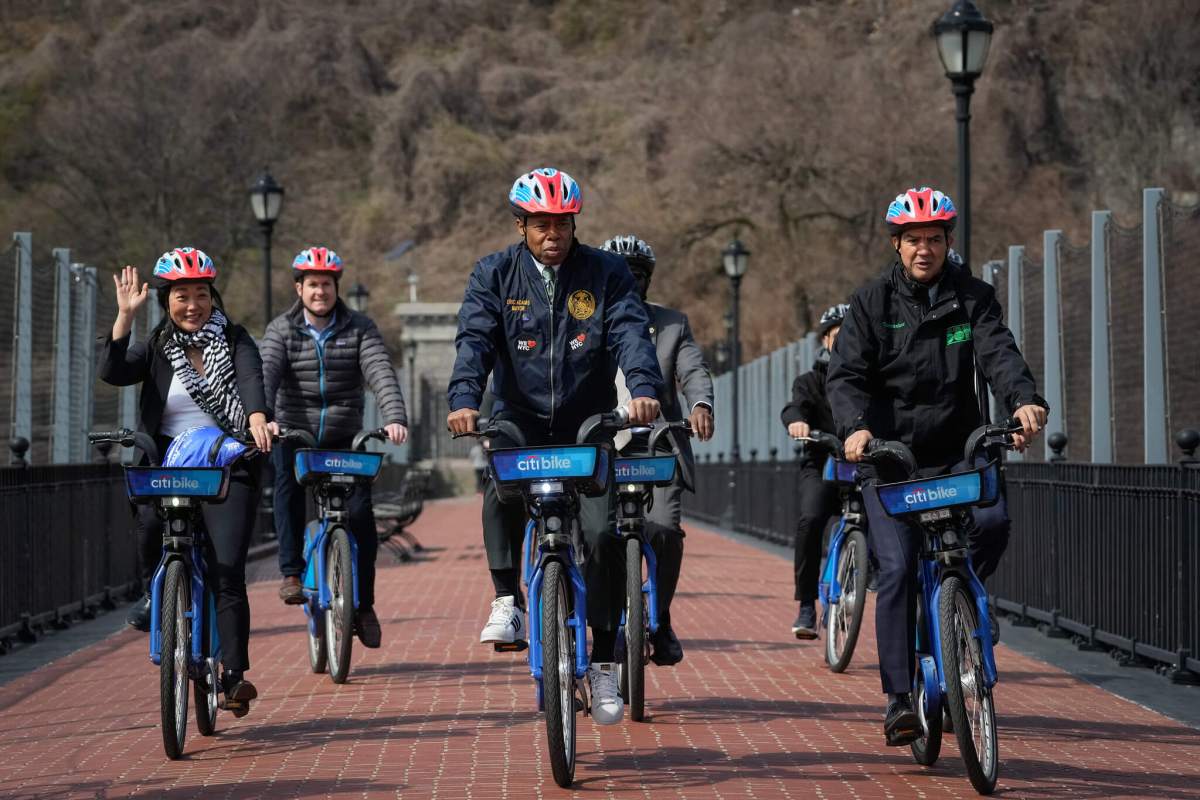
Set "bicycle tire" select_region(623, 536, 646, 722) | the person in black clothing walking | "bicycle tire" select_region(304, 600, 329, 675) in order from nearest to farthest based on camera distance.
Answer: "bicycle tire" select_region(623, 536, 646, 722), "bicycle tire" select_region(304, 600, 329, 675), the person in black clothing walking

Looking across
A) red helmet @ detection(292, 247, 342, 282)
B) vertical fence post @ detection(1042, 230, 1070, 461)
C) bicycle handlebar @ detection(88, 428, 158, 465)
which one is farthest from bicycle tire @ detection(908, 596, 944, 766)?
vertical fence post @ detection(1042, 230, 1070, 461)

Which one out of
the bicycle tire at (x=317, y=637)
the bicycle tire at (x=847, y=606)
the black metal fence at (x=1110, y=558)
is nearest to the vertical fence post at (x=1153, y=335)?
the black metal fence at (x=1110, y=558)

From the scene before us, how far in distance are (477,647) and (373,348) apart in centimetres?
198

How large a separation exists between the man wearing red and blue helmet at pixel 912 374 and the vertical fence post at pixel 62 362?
34.0 feet

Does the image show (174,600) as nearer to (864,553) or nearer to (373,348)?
(373,348)

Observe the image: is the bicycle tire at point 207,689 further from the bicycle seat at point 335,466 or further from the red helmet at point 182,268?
the bicycle seat at point 335,466

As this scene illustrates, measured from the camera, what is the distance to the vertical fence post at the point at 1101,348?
44.1 ft

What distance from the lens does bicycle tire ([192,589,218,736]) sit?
25.2 feet

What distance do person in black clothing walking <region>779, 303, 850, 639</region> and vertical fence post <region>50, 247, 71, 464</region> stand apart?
7093mm

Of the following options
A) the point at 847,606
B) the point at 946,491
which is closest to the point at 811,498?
the point at 847,606

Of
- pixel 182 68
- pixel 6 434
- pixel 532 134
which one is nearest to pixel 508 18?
pixel 532 134

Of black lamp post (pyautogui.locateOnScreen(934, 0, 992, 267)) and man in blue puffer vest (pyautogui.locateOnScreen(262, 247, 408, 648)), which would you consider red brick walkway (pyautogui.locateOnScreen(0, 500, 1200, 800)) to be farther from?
black lamp post (pyautogui.locateOnScreen(934, 0, 992, 267))

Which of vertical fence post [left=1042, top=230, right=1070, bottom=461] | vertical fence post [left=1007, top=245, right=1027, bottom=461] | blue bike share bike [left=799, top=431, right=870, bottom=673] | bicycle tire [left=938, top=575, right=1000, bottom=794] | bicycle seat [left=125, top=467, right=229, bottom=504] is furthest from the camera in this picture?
vertical fence post [left=1007, top=245, right=1027, bottom=461]

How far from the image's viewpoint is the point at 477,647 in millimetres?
11555
